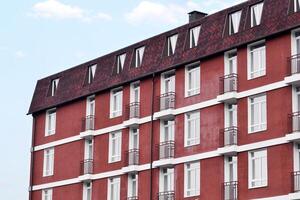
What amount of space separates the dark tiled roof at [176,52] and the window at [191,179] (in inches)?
224

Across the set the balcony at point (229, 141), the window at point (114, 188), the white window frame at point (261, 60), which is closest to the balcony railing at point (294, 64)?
the white window frame at point (261, 60)

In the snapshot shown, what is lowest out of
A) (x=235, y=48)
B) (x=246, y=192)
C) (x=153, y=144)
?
(x=246, y=192)

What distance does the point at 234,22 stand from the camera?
159ft

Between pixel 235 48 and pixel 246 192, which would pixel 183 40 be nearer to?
pixel 235 48

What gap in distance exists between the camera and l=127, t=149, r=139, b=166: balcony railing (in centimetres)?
5300

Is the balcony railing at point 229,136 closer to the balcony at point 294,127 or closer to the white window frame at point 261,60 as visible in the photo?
the white window frame at point 261,60

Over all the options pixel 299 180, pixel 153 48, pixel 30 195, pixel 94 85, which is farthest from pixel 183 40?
pixel 30 195

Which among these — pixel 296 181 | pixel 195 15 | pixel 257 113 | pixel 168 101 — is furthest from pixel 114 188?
pixel 296 181

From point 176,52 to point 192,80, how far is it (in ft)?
6.61

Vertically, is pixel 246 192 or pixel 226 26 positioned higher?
pixel 226 26

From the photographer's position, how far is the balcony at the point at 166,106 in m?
51.2

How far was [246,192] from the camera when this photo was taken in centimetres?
4547

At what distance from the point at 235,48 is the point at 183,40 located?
460 centimetres

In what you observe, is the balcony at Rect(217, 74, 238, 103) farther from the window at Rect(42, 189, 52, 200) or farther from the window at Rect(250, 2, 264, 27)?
the window at Rect(42, 189, 52, 200)
